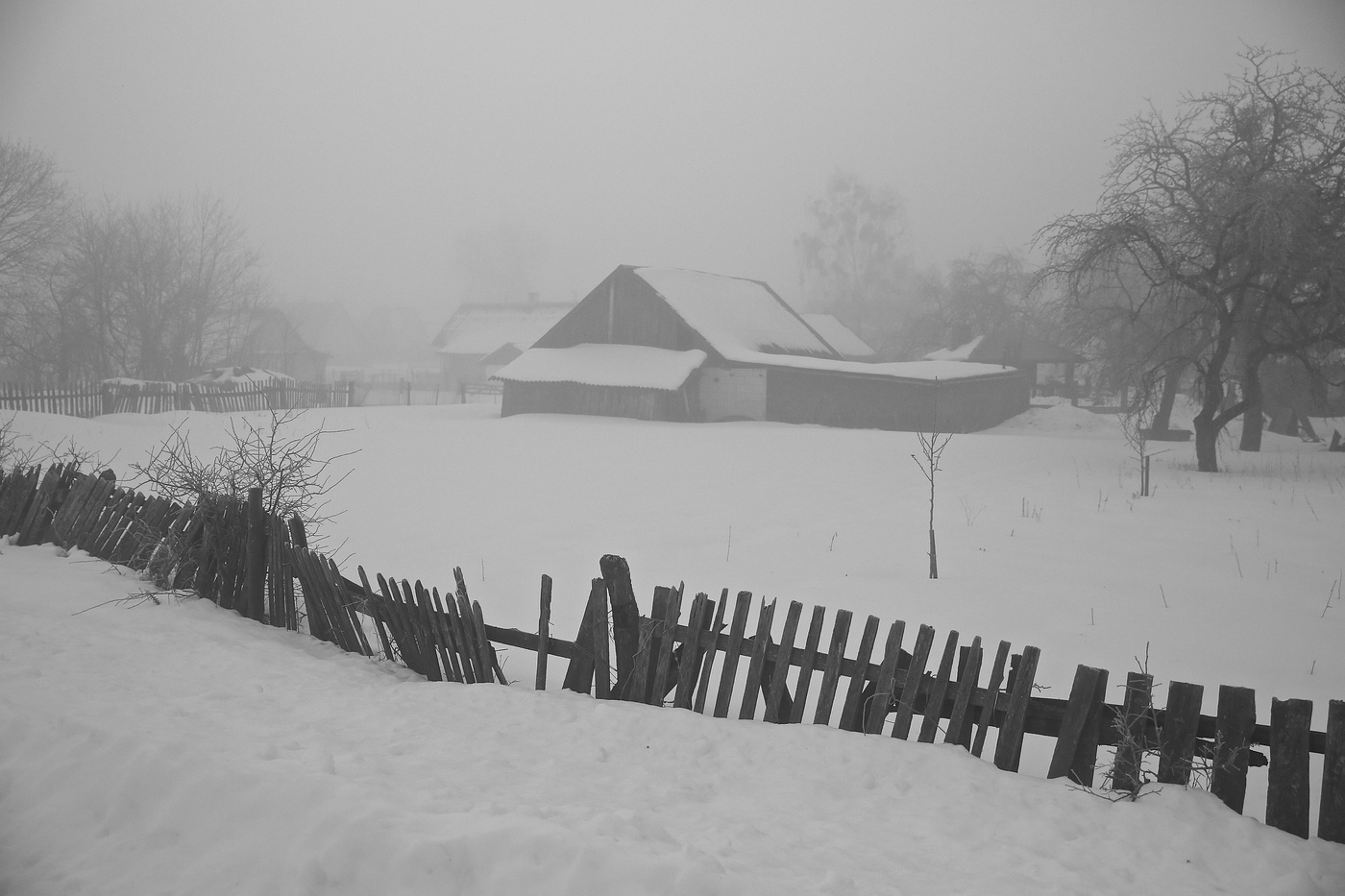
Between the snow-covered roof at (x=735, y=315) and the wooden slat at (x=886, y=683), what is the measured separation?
25732 millimetres

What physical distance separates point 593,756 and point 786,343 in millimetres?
32526

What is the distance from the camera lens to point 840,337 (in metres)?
46.9

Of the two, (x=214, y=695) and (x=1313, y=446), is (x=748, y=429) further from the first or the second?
(x=214, y=695)

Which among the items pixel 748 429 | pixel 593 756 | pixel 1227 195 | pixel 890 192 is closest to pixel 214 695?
pixel 593 756

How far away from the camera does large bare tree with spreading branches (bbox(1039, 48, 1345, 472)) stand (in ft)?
55.6

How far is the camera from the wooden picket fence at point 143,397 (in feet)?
80.4

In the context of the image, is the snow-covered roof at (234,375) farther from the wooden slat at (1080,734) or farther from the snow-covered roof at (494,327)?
the wooden slat at (1080,734)

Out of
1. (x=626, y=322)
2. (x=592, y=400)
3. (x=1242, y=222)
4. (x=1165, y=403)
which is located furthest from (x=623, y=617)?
(x=626, y=322)

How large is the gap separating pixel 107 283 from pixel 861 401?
107 feet

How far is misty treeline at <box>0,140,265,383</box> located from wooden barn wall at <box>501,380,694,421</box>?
17418 mm

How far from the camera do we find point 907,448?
20.9 meters

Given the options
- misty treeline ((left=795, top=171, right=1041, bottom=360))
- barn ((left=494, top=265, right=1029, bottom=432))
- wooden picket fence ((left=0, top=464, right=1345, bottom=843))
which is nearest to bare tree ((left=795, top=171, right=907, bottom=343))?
misty treeline ((left=795, top=171, right=1041, bottom=360))

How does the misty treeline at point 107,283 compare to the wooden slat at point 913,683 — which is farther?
the misty treeline at point 107,283

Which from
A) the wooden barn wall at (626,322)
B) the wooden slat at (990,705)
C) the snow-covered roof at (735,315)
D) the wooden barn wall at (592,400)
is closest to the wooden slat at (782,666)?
the wooden slat at (990,705)
